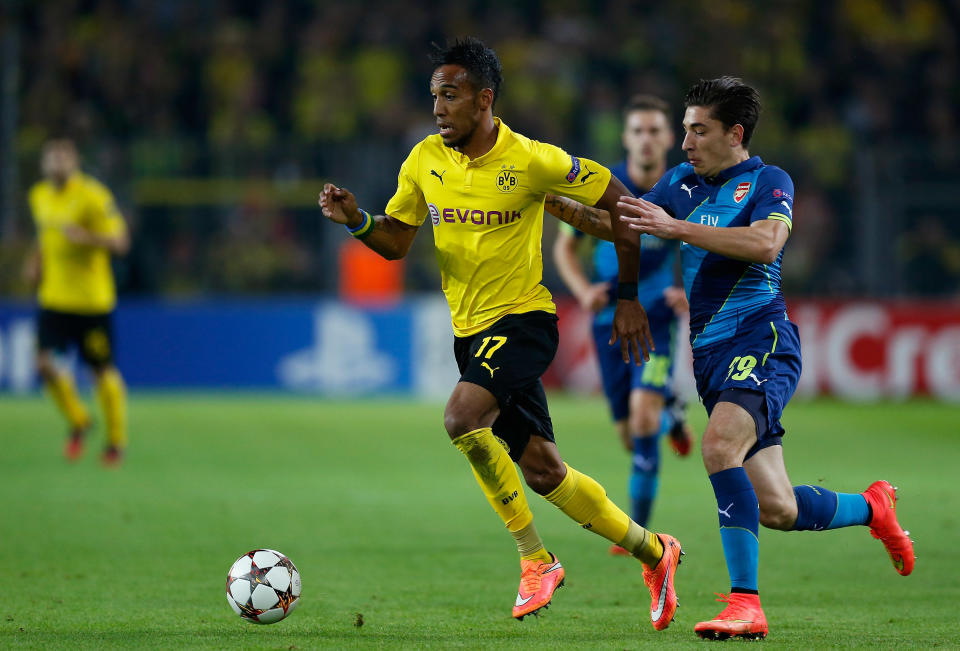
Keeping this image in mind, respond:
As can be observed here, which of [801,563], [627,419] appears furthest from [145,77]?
[801,563]

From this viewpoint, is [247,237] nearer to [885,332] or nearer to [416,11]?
[416,11]

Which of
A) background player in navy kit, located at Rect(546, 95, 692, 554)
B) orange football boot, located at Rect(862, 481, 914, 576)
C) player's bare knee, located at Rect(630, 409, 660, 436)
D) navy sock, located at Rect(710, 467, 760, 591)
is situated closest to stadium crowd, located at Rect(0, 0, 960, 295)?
background player in navy kit, located at Rect(546, 95, 692, 554)

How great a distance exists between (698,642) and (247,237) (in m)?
13.7

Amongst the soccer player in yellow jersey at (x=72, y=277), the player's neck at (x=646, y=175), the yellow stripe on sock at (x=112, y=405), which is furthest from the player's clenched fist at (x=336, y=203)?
the soccer player in yellow jersey at (x=72, y=277)

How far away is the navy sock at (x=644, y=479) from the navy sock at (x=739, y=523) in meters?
2.49

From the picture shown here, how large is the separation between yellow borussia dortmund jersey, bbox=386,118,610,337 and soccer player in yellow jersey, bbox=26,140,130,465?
6.84m

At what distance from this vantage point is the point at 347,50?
2062 centimetres

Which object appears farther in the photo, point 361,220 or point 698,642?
point 361,220

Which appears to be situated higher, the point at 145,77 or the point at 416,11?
the point at 416,11

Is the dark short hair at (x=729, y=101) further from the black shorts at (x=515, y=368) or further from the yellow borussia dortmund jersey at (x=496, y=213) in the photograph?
the black shorts at (x=515, y=368)

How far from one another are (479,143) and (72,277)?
7421 millimetres

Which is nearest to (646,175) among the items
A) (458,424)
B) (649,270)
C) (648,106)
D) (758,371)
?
(648,106)

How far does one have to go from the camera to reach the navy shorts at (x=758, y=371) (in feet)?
17.5

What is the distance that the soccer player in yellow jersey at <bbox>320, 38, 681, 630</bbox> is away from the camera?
5.59 m
